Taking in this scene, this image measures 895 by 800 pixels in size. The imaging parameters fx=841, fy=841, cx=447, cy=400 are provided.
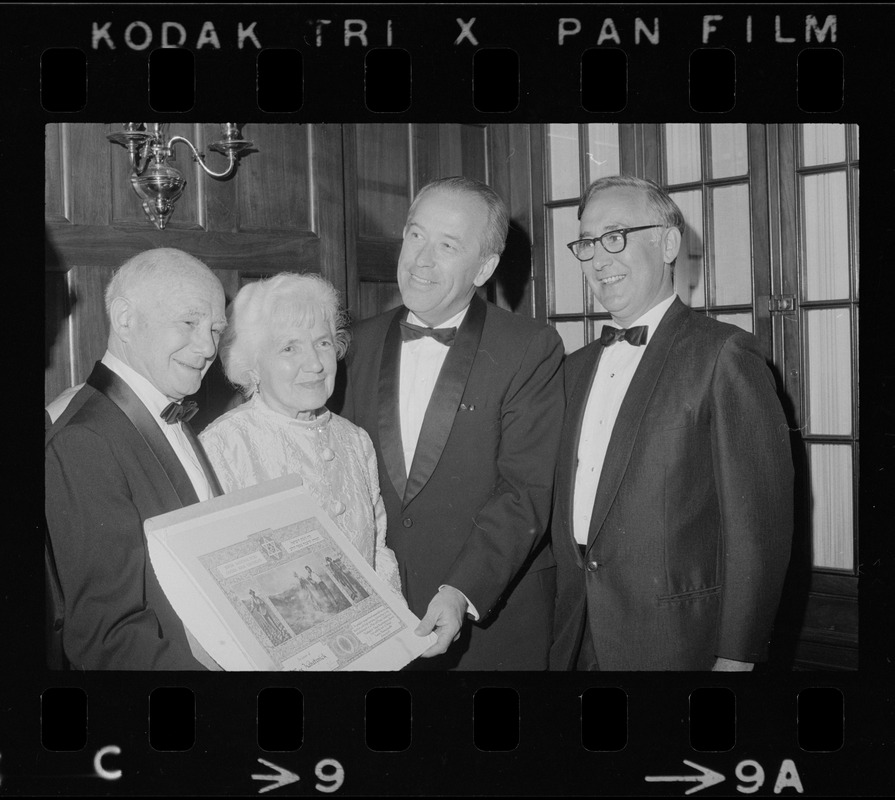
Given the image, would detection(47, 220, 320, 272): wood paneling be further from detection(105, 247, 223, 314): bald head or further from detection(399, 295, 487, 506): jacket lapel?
detection(399, 295, 487, 506): jacket lapel

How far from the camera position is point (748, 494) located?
100 inches

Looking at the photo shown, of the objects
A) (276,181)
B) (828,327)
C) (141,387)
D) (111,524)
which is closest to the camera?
(111,524)

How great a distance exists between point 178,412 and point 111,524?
1.15ft

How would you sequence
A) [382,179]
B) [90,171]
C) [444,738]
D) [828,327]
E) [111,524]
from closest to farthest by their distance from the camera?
[111,524], [444,738], [90,171], [382,179], [828,327]

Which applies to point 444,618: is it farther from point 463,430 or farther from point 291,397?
point 291,397

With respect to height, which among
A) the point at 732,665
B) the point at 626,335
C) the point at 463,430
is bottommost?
the point at 732,665

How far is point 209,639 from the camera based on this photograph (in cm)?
224

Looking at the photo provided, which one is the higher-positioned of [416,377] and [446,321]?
[446,321]

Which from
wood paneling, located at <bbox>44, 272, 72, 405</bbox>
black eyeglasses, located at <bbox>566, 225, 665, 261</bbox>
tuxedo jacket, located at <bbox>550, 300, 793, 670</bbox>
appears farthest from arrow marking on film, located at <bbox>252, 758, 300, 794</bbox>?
black eyeglasses, located at <bbox>566, 225, 665, 261</bbox>

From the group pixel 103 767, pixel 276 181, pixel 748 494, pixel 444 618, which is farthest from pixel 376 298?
pixel 103 767

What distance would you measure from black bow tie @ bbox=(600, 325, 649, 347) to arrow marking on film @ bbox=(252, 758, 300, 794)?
1.63 metres

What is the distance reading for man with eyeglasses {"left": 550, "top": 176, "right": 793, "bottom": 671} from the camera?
255cm

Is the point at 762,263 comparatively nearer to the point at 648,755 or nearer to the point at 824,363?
the point at 824,363

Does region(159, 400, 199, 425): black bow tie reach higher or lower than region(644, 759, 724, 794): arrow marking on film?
higher
